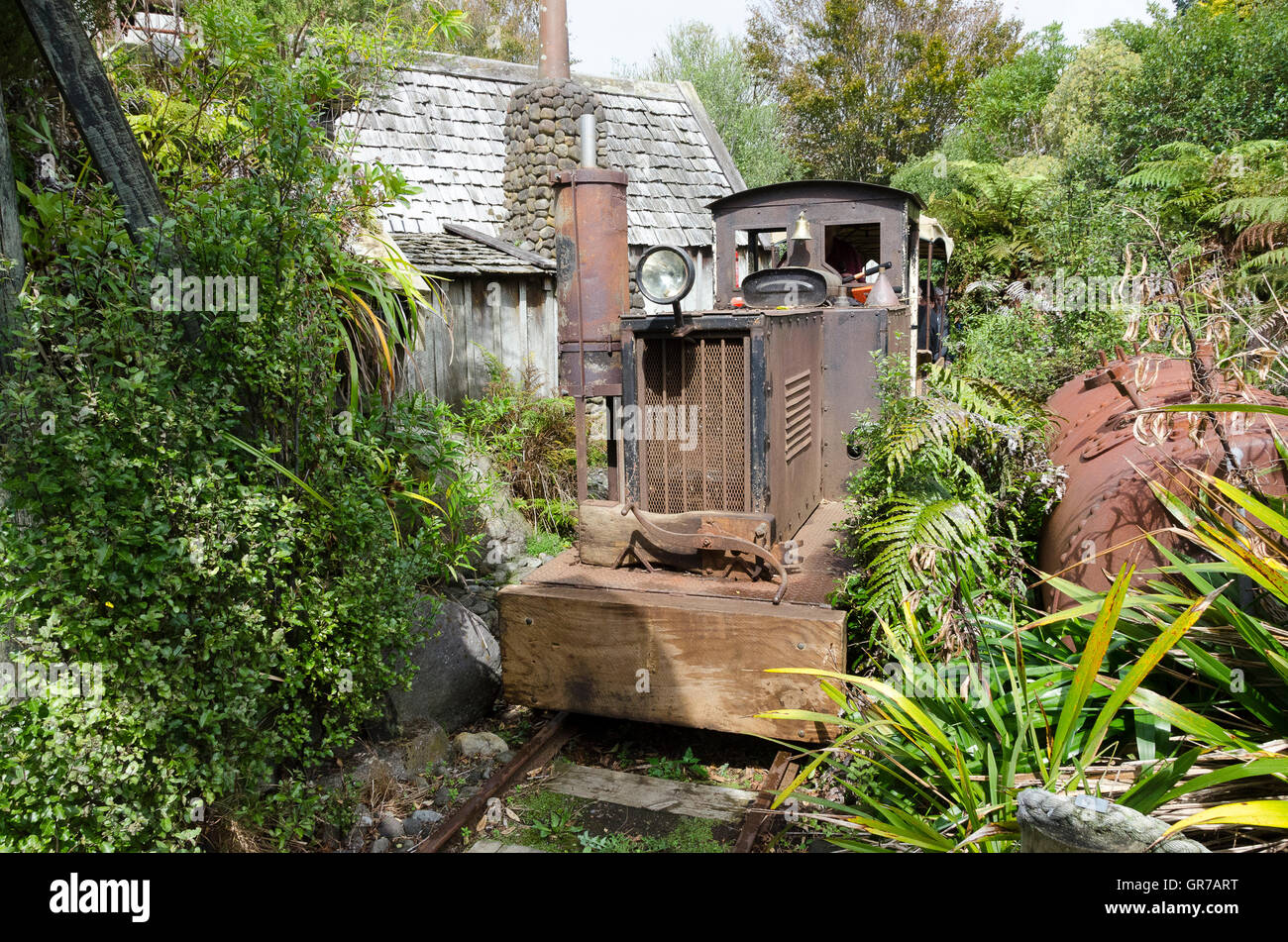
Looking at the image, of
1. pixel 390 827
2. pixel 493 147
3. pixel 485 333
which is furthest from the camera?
pixel 493 147

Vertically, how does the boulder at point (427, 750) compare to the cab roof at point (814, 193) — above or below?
below

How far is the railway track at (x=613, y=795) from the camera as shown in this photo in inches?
143

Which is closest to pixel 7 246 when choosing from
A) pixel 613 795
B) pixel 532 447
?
pixel 613 795

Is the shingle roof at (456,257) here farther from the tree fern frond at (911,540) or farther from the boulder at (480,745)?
the tree fern frond at (911,540)

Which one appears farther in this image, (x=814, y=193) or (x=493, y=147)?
(x=493, y=147)

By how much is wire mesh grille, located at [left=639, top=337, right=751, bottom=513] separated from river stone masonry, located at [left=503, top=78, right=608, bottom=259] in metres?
5.76

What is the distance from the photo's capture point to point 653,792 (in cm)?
409

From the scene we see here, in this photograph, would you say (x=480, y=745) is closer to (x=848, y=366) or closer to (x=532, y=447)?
(x=848, y=366)

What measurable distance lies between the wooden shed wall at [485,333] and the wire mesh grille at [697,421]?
13.4 ft

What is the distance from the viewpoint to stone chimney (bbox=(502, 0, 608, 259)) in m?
10.0

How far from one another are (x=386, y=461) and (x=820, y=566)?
7.06 feet

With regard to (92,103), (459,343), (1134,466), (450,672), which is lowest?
(450,672)

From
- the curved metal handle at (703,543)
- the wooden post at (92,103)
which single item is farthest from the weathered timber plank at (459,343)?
the wooden post at (92,103)

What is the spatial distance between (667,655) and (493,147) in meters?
8.81
